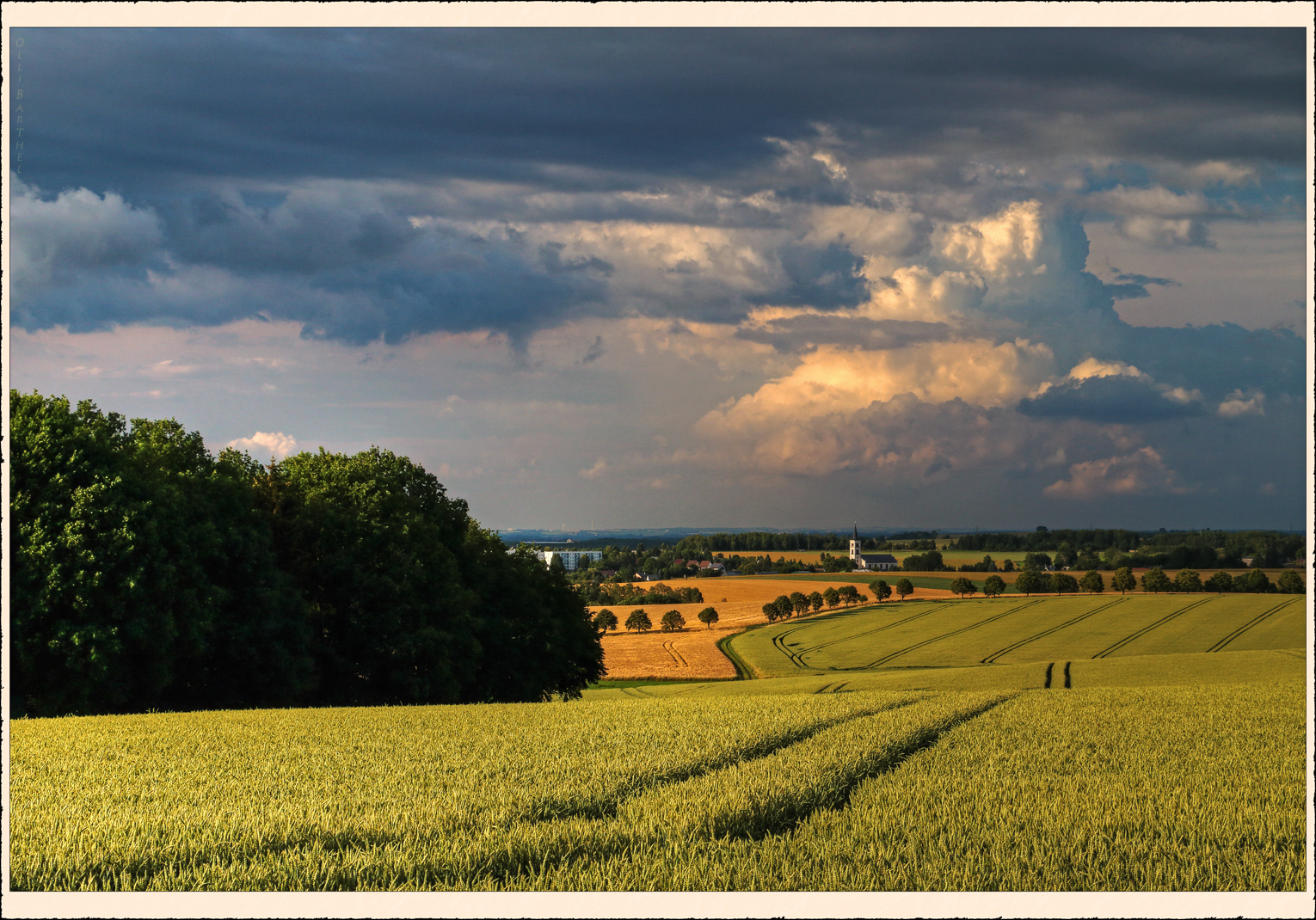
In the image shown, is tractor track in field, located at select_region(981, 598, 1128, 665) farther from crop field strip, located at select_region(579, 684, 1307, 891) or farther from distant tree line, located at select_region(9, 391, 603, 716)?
crop field strip, located at select_region(579, 684, 1307, 891)

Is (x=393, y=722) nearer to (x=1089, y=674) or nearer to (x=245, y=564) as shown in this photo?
(x=245, y=564)

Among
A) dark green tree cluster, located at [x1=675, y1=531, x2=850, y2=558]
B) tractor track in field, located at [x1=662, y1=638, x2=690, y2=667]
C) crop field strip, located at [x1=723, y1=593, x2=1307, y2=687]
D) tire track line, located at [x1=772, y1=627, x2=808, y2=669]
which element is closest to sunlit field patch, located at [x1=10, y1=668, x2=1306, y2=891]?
dark green tree cluster, located at [x1=675, y1=531, x2=850, y2=558]

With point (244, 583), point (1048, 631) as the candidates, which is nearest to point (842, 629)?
point (1048, 631)

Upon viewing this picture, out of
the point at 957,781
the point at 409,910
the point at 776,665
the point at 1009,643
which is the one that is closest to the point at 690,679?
the point at 776,665

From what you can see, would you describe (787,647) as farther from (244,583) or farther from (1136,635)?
(244,583)

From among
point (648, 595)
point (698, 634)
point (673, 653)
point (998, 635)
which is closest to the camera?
point (648, 595)

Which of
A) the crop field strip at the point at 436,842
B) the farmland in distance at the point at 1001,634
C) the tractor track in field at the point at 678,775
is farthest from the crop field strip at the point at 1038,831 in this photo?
→ the farmland in distance at the point at 1001,634

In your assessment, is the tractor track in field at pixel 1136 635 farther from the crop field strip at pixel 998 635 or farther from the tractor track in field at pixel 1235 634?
the tractor track in field at pixel 1235 634
